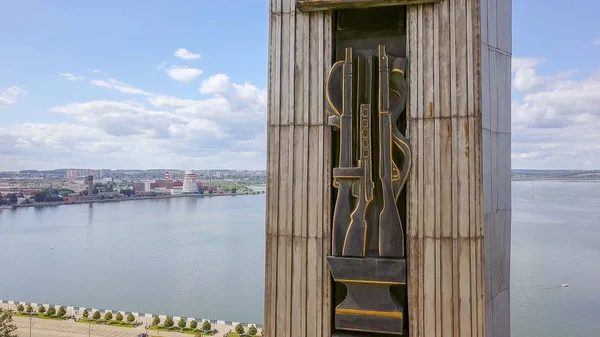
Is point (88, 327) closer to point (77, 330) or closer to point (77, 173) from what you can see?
point (77, 330)

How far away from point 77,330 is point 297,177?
68.7ft

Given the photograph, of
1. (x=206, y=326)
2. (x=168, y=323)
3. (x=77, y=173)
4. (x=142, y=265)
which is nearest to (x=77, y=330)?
(x=168, y=323)

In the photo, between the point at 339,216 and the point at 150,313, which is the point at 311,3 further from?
the point at 150,313

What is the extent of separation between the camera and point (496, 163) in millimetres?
4992

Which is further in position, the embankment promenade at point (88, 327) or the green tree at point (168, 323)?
the green tree at point (168, 323)

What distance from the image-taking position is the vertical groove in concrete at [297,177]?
15.3 feet

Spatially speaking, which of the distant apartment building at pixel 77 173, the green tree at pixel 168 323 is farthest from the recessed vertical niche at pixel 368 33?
the distant apartment building at pixel 77 173

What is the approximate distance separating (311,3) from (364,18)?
0.57 m

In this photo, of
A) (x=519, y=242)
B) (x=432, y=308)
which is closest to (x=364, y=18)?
(x=432, y=308)

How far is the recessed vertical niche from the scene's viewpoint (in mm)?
4719

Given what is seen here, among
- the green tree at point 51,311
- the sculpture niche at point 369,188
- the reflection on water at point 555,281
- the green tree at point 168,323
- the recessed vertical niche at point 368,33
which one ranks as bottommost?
the green tree at point 51,311

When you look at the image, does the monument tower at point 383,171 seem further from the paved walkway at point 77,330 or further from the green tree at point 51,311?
the green tree at point 51,311

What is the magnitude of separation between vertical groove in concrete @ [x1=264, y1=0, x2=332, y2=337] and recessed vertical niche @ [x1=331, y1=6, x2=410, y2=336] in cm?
11

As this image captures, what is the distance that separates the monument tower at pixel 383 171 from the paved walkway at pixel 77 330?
56.1 feet
